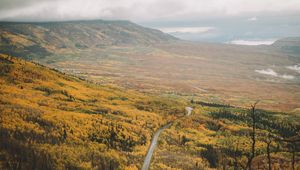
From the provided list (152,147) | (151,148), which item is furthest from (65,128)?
(152,147)

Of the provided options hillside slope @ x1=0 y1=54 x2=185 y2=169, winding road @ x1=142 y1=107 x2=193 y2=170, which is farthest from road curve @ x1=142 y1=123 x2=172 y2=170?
hillside slope @ x1=0 y1=54 x2=185 y2=169

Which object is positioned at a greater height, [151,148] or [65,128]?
[65,128]

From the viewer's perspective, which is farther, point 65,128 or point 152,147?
point 152,147

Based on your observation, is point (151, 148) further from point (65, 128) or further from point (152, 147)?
point (65, 128)

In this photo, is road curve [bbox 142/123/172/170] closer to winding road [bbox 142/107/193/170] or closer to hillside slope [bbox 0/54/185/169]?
winding road [bbox 142/107/193/170]

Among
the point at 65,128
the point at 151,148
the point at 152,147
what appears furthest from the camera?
the point at 152,147

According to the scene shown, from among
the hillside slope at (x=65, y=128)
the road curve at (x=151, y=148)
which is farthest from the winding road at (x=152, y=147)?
the hillside slope at (x=65, y=128)

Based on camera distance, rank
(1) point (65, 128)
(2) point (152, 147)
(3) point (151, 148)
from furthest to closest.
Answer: (2) point (152, 147), (3) point (151, 148), (1) point (65, 128)

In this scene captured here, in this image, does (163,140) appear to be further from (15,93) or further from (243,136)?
(15,93)

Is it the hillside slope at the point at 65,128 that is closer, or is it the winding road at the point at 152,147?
the hillside slope at the point at 65,128

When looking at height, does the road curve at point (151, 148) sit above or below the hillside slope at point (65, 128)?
below

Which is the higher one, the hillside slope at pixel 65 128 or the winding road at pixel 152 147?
the hillside slope at pixel 65 128

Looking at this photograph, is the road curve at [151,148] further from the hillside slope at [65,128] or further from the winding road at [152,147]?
the hillside slope at [65,128]
